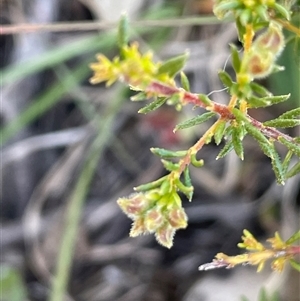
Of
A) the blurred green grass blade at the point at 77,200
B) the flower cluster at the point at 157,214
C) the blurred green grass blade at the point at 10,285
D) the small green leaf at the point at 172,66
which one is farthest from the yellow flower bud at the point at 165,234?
the blurred green grass blade at the point at 10,285

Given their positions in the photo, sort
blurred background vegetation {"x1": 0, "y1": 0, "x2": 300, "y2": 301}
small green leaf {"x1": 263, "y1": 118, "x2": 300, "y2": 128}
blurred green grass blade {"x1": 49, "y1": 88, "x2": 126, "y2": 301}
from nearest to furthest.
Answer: small green leaf {"x1": 263, "y1": 118, "x2": 300, "y2": 128} < blurred green grass blade {"x1": 49, "y1": 88, "x2": 126, "y2": 301} < blurred background vegetation {"x1": 0, "y1": 0, "x2": 300, "y2": 301}

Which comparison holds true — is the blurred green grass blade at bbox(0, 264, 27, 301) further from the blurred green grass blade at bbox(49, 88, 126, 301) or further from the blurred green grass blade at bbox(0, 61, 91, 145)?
the blurred green grass blade at bbox(0, 61, 91, 145)

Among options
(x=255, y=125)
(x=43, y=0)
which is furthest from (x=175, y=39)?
(x=255, y=125)

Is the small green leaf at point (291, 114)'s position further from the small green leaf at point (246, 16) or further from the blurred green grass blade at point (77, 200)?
the blurred green grass blade at point (77, 200)

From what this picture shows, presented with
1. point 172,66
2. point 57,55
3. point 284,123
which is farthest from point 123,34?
point 57,55

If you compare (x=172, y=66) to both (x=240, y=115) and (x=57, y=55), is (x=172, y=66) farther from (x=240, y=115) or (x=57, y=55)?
(x=57, y=55)

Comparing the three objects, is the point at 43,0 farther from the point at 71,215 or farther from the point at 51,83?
the point at 71,215

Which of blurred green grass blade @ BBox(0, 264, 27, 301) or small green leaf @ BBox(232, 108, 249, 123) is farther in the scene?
blurred green grass blade @ BBox(0, 264, 27, 301)

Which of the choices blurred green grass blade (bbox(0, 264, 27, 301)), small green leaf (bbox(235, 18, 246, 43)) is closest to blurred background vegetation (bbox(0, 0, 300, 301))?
blurred green grass blade (bbox(0, 264, 27, 301))
